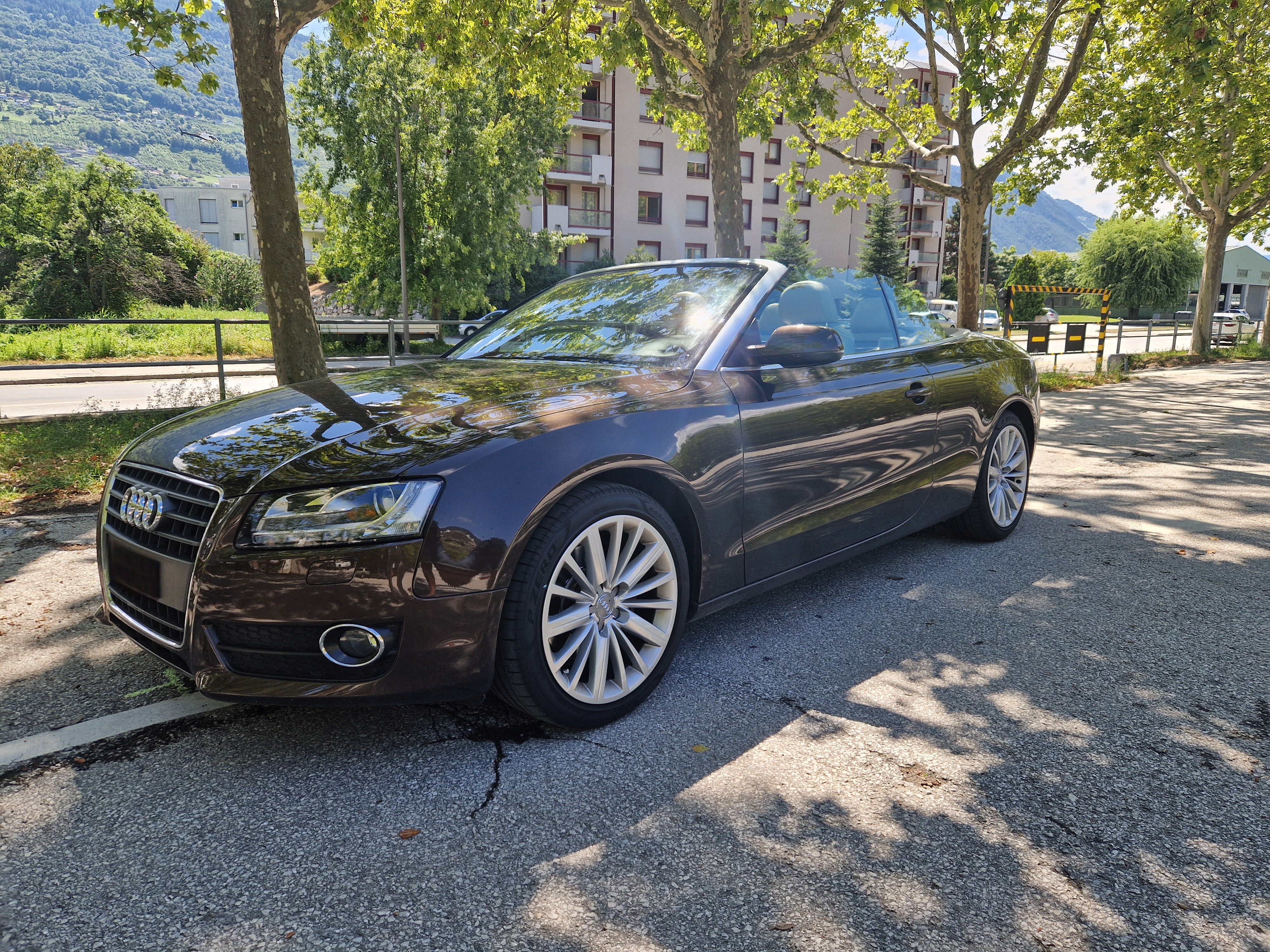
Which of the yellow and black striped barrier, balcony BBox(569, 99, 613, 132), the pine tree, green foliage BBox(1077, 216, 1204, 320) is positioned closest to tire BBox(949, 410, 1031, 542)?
the yellow and black striped barrier

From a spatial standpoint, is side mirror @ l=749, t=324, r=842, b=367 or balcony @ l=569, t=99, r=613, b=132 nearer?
side mirror @ l=749, t=324, r=842, b=367

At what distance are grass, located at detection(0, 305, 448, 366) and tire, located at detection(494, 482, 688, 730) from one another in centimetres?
544

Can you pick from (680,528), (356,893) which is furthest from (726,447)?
(356,893)

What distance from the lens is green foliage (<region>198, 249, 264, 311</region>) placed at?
3959 centimetres

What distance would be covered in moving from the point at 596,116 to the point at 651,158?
3.63m

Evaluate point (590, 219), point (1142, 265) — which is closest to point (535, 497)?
point (590, 219)

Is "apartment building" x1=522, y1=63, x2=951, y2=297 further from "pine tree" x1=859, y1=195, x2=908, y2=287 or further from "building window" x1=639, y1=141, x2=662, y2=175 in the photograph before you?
"pine tree" x1=859, y1=195, x2=908, y2=287

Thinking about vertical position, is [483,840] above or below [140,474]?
below

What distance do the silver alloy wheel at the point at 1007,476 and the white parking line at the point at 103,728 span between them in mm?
3950

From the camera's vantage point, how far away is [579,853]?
2.07m

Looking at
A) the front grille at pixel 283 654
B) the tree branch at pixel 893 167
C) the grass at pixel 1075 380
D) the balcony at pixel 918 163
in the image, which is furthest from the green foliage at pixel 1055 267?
the front grille at pixel 283 654

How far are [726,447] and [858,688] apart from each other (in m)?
0.97

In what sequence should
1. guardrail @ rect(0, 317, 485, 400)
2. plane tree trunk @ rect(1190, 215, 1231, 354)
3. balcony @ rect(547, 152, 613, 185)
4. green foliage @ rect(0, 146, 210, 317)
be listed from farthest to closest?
balcony @ rect(547, 152, 613, 185)
green foliage @ rect(0, 146, 210, 317)
plane tree trunk @ rect(1190, 215, 1231, 354)
guardrail @ rect(0, 317, 485, 400)

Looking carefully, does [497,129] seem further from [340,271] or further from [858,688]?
[858,688]
